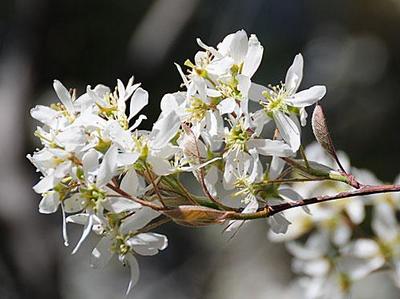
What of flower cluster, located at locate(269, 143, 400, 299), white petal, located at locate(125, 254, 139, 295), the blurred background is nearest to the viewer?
white petal, located at locate(125, 254, 139, 295)

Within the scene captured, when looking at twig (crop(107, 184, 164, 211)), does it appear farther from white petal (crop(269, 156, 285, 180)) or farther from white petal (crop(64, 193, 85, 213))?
white petal (crop(269, 156, 285, 180))

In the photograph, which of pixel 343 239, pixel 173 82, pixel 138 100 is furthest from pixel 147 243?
pixel 173 82

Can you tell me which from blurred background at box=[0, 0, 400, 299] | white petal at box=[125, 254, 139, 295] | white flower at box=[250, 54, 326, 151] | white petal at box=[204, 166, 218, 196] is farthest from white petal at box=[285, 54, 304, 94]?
blurred background at box=[0, 0, 400, 299]

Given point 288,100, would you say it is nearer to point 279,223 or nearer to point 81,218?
point 279,223

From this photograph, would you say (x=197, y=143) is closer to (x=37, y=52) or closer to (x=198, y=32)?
(x=37, y=52)

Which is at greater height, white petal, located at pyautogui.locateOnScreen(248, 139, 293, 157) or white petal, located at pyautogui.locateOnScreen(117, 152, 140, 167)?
white petal, located at pyautogui.locateOnScreen(117, 152, 140, 167)

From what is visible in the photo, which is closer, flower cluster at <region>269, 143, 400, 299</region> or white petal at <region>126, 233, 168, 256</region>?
white petal at <region>126, 233, 168, 256</region>
